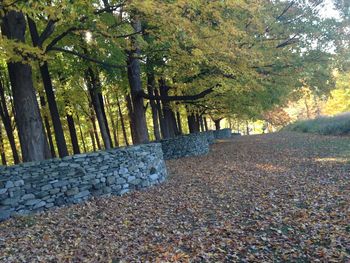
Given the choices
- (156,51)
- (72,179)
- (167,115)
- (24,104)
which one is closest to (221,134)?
(167,115)

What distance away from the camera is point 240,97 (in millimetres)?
17844

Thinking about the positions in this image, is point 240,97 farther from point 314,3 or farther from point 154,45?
point 154,45

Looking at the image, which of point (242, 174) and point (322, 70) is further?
point (322, 70)

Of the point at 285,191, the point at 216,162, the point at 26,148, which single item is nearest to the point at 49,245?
the point at 26,148

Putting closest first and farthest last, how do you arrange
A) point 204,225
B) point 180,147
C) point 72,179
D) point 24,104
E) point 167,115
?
point 204,225, point 72,179, point 24,104, point 180,147, point 167,115

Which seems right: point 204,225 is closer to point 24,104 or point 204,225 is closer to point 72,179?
point 72,179

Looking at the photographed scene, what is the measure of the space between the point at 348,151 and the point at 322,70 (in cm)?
349

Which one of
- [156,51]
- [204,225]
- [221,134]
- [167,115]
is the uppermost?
[156,51]

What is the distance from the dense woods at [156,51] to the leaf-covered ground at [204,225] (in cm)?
319

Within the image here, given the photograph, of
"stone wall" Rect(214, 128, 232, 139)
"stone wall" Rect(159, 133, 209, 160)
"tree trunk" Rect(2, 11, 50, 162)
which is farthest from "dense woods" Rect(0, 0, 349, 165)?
"stone wall" Rect(214, 128, 232, 139)

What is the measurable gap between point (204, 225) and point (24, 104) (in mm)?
5877

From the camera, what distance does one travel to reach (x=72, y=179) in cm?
770

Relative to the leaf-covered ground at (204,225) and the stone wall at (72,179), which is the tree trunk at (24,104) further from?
the leaf-covered ground at (204,225)

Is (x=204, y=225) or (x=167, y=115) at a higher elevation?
(x=167, y=115)
